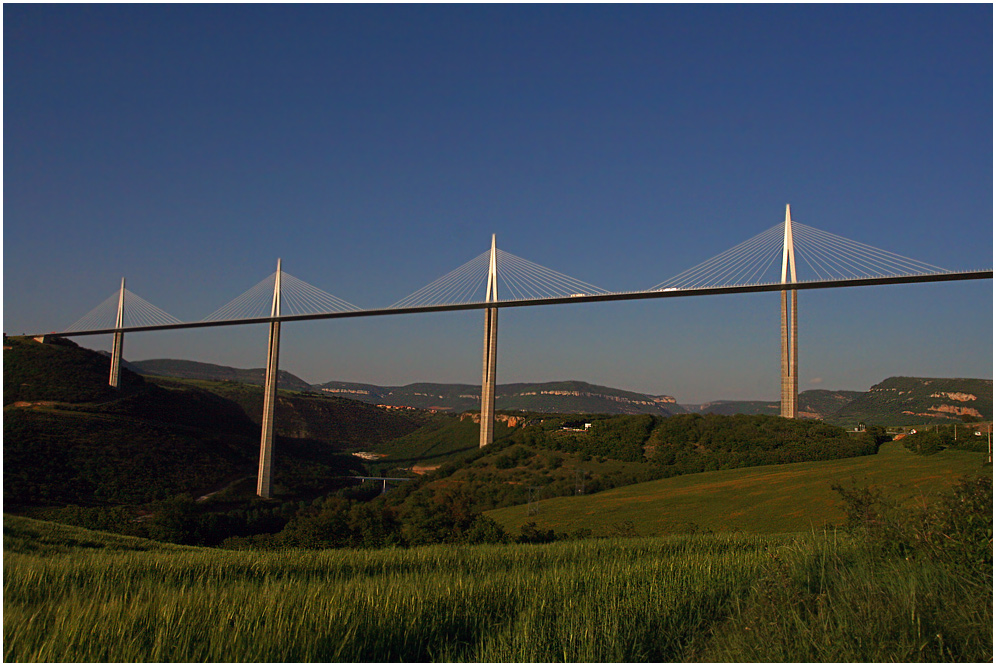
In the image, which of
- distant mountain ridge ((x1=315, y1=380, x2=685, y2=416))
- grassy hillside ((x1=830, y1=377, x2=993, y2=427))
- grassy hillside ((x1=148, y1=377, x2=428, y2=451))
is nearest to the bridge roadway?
grassy hillside ((x1=830, y1=377, x2=993, y2=427))

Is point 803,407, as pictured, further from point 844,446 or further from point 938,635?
point 938,635

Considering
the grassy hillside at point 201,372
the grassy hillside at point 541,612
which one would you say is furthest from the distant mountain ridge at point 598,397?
the grassy hillside at point 541,612

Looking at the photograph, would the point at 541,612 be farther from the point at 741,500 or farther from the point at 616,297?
the point at 616,297

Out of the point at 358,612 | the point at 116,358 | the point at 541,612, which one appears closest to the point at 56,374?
the point at 116,358

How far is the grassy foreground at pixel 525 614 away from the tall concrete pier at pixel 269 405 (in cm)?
4558

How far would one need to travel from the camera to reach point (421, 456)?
77.1 metres

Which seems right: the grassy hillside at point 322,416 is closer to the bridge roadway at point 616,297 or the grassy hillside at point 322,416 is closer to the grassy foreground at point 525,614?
the bridge roadway at point 616,297

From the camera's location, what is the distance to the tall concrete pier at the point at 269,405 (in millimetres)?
51669

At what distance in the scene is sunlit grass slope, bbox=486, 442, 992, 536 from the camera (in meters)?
22.6

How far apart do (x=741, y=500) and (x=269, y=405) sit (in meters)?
35.8

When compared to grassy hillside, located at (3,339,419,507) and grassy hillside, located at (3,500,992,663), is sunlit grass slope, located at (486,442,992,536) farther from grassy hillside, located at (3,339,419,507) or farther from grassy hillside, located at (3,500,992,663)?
grassy hillside, located at (3,339,419,507)

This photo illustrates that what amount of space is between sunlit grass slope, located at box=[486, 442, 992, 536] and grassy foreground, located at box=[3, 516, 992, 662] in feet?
40.4

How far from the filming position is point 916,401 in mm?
59125

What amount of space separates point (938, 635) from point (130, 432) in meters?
53.9
